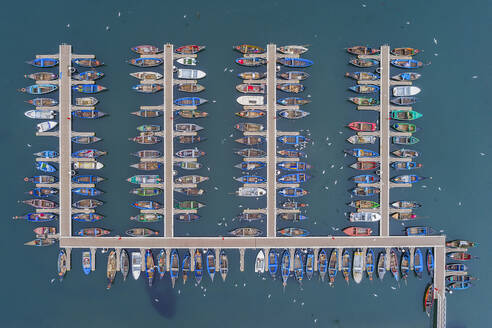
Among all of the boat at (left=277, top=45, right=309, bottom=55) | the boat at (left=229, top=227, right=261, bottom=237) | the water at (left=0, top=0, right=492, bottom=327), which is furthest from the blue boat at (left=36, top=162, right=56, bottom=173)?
the boat at (left=277, top=45, right=309, bottom=55)

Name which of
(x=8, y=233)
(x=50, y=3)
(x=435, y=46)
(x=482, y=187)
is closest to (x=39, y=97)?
(x=50, y=3)

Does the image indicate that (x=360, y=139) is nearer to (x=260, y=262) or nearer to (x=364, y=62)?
(x=364, y=62)

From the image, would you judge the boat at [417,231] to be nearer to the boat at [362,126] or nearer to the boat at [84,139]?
the boat at [362,126]

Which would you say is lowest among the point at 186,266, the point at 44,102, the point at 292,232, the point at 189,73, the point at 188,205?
the point at 186,266

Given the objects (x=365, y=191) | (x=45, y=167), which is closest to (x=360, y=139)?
(x=365, y=191)

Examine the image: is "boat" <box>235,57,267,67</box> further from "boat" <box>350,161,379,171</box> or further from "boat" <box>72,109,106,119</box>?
"boat" <box>72,109,106,119</box>

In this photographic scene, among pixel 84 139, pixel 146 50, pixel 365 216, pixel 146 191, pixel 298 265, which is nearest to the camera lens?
pixel 84 139
